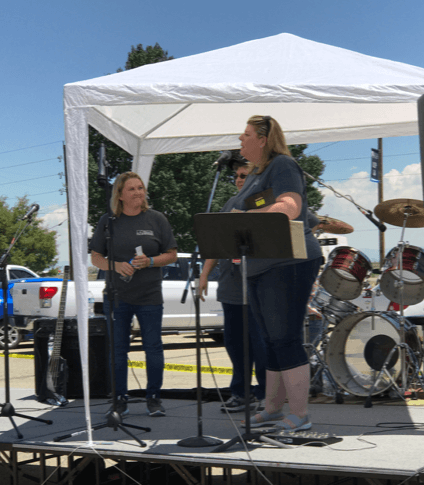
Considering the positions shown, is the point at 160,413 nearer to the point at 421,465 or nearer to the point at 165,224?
the point at 165,224

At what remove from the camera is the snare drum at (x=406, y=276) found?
5.51 meters

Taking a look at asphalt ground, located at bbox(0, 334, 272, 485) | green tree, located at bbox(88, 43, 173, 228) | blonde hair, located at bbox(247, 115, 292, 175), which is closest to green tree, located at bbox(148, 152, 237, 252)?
green tree, located at bbox(88, 43, 173, 228)

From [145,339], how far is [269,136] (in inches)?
71.8

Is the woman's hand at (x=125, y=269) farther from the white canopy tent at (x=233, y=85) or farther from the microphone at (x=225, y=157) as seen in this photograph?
the microphone at (x=225, y=157)

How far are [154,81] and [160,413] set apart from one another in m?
2.43

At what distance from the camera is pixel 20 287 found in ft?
39.0

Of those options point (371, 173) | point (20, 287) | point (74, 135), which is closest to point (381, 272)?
point (74, 135)

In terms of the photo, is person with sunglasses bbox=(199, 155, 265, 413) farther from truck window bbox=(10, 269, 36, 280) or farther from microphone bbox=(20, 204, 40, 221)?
truck window bbox=(10, 269, 36, 280)

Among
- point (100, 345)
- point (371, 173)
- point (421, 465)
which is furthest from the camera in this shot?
point (371, 173)

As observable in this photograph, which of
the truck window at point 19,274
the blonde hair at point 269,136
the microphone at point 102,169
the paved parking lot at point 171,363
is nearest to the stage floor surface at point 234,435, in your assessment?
the paved parking lot at point 171,363

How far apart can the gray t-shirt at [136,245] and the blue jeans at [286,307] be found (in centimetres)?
116

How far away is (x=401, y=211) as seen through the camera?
5801 mm

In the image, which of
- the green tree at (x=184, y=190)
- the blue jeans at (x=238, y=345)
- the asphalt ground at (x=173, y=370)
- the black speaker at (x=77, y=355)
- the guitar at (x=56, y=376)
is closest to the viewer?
the blue jeans at (x=238, y=345)

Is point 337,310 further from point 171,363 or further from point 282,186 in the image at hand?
point 171,363
